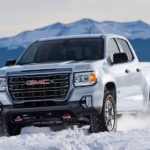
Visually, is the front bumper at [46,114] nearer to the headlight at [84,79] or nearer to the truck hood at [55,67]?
the headlight at [84,79]

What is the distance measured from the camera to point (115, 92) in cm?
1259

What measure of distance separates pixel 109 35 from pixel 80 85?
7.17ft

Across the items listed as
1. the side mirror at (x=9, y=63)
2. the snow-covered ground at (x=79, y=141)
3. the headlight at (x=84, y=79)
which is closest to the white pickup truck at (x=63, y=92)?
the headlight at (x=84, y=79)

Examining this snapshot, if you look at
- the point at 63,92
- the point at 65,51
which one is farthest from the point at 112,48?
the point at 63,92

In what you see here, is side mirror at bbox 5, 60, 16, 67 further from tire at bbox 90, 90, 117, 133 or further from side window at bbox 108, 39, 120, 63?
tire at bbox 90, 90, 117, 133

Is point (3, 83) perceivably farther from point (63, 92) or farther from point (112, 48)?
point (112, 48)

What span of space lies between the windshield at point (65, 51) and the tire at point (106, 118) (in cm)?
81

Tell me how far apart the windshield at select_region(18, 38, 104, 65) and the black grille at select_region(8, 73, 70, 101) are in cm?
105

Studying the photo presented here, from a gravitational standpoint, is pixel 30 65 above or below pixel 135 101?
above

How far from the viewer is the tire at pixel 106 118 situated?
11.9 metres

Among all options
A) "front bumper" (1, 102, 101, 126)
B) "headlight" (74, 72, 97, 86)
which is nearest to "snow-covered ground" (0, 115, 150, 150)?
"front bumper" (1, 102, 101, 126)

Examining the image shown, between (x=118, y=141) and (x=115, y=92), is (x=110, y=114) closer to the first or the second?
(x=115, y=92)

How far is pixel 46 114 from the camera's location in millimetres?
11867

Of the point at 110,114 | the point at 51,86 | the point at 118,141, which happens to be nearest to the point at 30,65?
the point at 51,86
